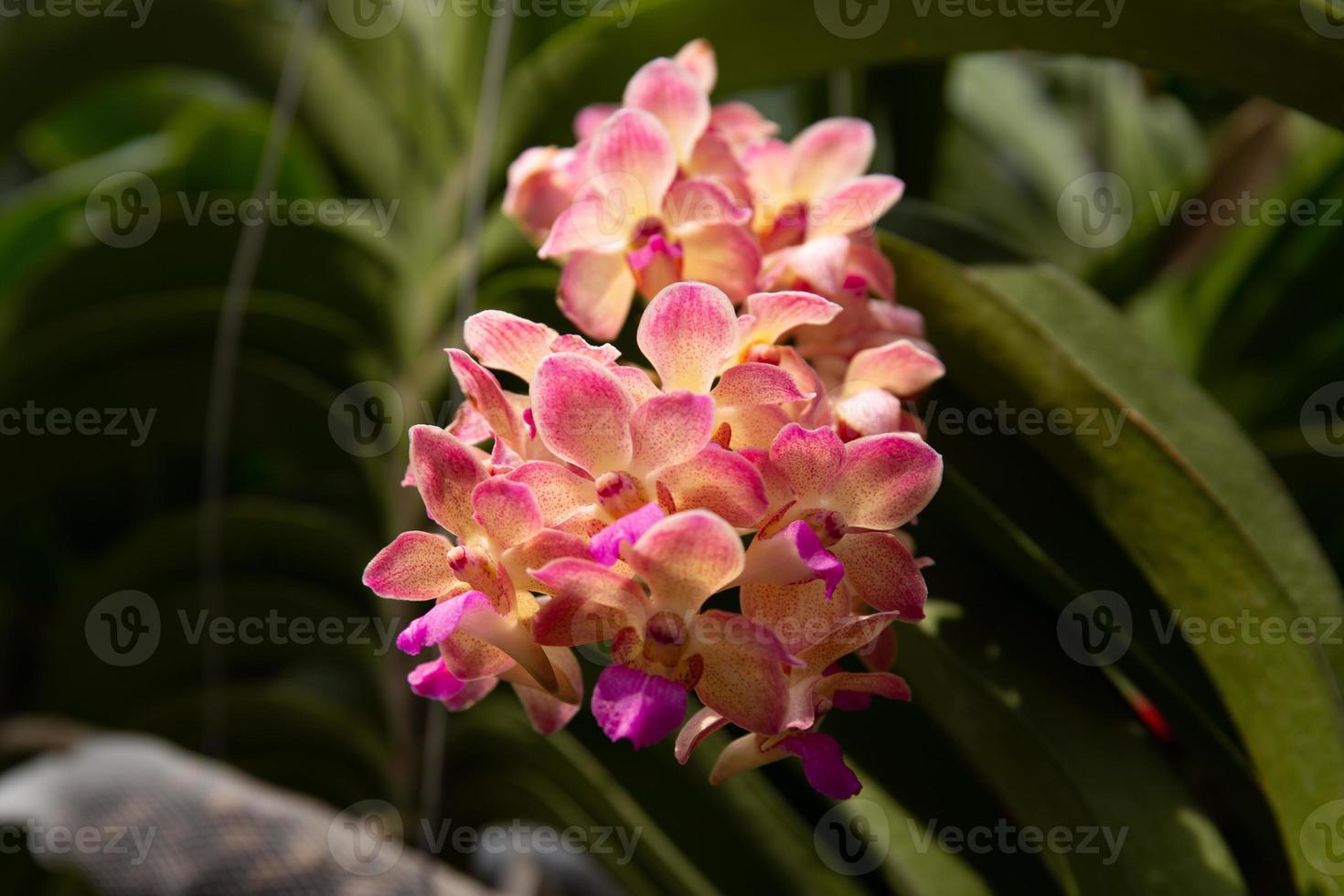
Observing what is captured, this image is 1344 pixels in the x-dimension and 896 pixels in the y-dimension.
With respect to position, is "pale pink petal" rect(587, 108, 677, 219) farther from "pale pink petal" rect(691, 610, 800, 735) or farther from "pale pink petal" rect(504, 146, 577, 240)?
"pale pink petal" rect(691, 610, 800, 735)

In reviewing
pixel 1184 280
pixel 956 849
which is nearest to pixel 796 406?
pixel 956 849

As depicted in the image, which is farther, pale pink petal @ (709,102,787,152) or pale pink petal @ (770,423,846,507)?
pale pink petal @ (709,102,787,152)

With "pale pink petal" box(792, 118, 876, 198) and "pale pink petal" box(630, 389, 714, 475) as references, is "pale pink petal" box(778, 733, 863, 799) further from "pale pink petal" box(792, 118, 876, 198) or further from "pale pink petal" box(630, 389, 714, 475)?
"pale pink petal" box(792, 118, 876, 198)

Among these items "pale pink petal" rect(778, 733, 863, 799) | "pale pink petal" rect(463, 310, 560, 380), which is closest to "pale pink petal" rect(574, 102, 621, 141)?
"pale pink petal" rect(463, 310, 560, 380)

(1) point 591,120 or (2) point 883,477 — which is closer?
(2) point 883,477

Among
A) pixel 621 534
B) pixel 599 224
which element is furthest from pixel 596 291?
pixel 621 534

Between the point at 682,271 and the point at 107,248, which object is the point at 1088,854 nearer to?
the point at 682,271

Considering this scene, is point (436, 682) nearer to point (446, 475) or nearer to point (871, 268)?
point (446, 475)

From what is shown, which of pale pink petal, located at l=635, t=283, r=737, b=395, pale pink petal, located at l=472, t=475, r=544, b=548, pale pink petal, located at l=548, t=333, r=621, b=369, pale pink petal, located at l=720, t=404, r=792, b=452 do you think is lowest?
pale pink petal, located at l=472, t=475, r=544, b=548

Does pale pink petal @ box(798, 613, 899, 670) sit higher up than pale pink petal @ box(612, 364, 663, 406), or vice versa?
pale pink petal @ box(612, 364, 663, 406)
